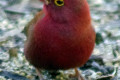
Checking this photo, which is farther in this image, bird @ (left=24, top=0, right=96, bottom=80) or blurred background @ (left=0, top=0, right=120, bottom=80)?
blurred background @ (left=0, top=0, right=120, bottom=80)

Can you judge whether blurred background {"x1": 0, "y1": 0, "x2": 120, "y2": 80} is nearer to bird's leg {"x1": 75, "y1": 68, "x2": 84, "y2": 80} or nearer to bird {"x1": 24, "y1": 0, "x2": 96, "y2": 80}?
bird's leg {"x1": 75, "y1": 68, "x2": 84, "y2": 80}

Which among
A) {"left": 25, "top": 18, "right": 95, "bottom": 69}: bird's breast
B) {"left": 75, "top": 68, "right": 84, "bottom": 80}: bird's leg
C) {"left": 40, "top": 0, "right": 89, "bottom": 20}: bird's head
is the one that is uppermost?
{"left": 40, "top": 0, "right": 89, "bottom": 20}: bird's head

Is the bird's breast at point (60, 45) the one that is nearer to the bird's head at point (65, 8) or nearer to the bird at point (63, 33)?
the bird at point (63, 33)

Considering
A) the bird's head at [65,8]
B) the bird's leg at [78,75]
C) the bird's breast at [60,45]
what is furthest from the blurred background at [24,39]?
the bird's head at [65,8]

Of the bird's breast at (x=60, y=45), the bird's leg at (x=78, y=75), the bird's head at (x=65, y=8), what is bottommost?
the bird's leg at (x=78, y=75)

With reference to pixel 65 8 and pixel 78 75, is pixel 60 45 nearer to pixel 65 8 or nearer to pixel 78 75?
pixel 65 8

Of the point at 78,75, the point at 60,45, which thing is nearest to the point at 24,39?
the point at 78,75

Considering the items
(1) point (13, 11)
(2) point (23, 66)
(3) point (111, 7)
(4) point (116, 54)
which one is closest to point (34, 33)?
(2) point (23, 66)

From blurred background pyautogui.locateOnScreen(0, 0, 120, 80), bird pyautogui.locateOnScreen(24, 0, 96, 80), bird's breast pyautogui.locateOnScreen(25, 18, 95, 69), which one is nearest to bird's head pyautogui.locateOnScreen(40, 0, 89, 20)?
bird pyautogui.locateOnScreen(24, 0, 96, 80)
